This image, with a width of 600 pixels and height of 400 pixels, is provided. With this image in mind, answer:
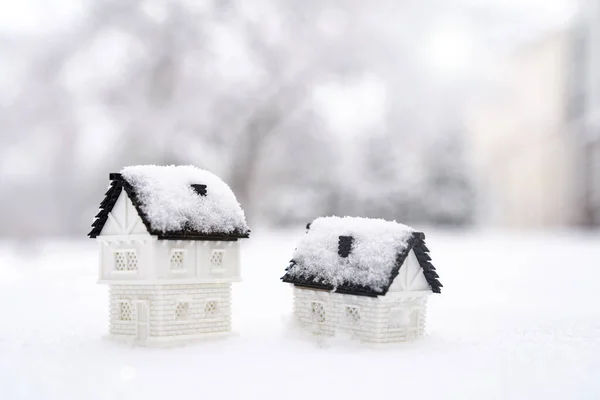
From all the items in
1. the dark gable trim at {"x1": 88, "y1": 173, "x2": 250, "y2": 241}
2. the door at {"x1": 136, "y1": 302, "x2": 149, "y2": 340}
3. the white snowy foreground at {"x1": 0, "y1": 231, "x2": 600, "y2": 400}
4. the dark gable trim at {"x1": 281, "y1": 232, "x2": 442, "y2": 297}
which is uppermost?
the dark gable trim at {"x1": 88, "y1": 173, "x2": 250, "y2": 241}

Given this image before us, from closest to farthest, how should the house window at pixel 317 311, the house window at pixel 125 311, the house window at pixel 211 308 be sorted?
the house window at pixel 125 311 → the house window at pixel 211 308 → the house window at pixel 317 311

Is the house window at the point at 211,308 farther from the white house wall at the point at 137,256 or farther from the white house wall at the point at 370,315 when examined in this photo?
the white house wall at the point at 370,315

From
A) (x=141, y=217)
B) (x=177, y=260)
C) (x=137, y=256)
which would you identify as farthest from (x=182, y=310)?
(x=141, y=217)

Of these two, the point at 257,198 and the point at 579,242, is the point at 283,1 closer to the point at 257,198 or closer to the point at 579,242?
the point at 257,198

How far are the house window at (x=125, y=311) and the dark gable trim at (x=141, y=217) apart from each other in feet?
4.99

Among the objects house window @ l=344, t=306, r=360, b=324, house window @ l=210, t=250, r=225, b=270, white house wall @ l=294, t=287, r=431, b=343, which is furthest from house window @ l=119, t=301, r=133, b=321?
house window @ l=344, t=306, r=360, b=324

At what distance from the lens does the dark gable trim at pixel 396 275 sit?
12.5m

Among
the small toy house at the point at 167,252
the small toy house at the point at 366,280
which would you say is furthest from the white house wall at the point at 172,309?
the small toy house at the point at 366,280

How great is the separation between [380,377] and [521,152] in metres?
27.1

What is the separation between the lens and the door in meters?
12.9

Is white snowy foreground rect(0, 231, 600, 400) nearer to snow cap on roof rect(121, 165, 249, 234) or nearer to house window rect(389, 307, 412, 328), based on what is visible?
house window rect(389, 307, 412, 328)

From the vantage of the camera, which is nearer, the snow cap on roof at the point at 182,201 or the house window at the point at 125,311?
the snow cap on roof at the point at 182,201

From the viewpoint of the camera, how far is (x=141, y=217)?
12.3 meters

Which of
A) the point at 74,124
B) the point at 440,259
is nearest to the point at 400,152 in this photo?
the point at 440,259
